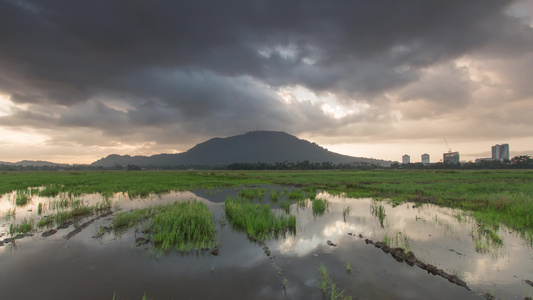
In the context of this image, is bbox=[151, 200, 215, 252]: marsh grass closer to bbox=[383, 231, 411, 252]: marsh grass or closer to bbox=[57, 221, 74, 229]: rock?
bbox=[57, 221, 74, 229]: rock

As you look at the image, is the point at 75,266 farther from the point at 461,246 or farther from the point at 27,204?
the point at 27,204

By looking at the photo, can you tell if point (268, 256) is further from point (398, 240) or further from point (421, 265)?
point (398, 240)

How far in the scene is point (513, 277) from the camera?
5762 millimetres

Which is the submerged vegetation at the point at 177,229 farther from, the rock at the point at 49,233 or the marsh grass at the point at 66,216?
the marsh grass at the point at 66,216

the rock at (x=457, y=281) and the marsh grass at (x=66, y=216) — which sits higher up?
the marsh grass at (x=66, y=216)

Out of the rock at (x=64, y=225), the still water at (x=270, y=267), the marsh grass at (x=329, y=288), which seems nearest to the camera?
the marsh grass at (x=329, y=288)

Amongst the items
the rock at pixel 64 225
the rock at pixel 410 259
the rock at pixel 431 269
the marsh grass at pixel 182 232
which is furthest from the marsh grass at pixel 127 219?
the rock at pixel 431 269

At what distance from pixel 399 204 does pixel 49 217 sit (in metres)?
20.9

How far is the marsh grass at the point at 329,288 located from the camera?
4918 millimetres

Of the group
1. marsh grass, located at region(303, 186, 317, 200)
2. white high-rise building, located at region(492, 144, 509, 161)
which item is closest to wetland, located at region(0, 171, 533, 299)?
marsh grass, located at region(303, 186, 317, 200)

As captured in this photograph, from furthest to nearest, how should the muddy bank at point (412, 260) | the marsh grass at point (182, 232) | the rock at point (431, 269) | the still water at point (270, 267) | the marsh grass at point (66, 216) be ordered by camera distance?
the marsh grass at point (66, 216) → the marsh grass at point (182, 232) → the rock at point (431, 269) → the muddy bank at point (412, 260) → the still water at point (270, 267)

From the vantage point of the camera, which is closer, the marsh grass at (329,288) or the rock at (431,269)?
the marsh grass at (329,288)

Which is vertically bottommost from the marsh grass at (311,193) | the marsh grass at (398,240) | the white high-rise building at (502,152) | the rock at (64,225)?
the marsh grass at (311,193)

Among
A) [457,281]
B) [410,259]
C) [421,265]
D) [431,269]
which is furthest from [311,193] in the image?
[457,281]
